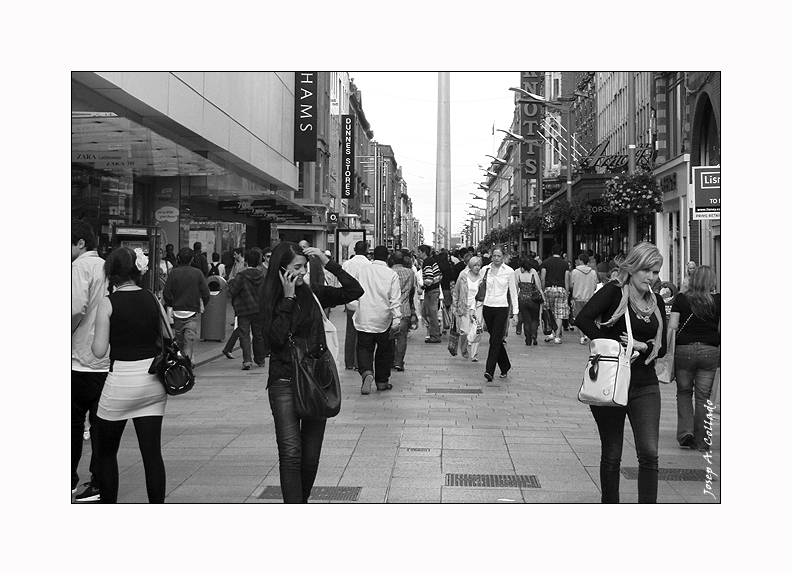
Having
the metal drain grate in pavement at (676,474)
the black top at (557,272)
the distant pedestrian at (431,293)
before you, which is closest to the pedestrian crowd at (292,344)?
the metal drain grate in pavement at (676,474)

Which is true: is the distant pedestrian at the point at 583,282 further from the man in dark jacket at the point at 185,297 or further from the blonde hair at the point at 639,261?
the blonde hair at the point at 639,261

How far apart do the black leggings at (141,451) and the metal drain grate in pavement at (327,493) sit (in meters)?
1.08

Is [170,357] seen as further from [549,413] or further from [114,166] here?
[114,166]

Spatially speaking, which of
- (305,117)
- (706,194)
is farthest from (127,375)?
(305,117)

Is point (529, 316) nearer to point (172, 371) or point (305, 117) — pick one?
point (172, 371)

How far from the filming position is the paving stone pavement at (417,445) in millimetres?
6629

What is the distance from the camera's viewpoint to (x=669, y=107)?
33.2 metres

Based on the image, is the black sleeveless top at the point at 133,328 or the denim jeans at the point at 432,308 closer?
the black sleeveless top at the point at 133,328

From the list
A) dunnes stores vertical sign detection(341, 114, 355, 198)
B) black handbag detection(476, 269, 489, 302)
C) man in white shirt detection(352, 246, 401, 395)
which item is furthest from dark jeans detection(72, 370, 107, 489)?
dunnes stores vertical sign detection(341, 114, 355, 198)

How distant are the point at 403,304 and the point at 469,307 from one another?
0.97 m

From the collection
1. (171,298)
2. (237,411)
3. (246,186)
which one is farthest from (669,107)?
(237,411)

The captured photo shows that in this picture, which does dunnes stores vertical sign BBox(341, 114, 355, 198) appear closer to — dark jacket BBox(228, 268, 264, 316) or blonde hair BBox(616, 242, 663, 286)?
dark jacket BBox(228, 268, 264, 316)

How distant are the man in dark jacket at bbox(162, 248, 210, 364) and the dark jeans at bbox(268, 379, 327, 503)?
27.3ft

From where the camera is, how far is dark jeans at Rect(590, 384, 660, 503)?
215 inches
